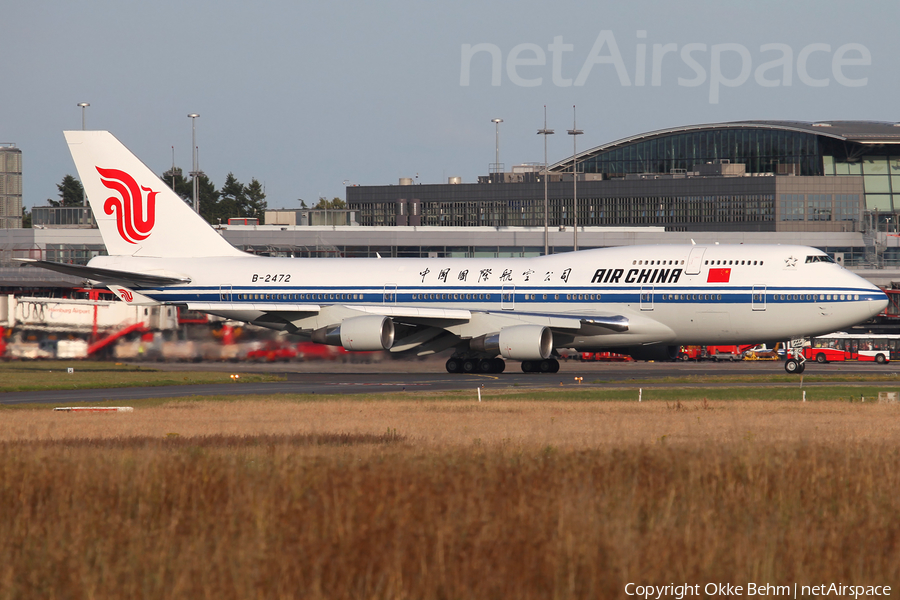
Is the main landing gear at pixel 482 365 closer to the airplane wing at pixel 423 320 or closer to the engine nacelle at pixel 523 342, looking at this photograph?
the airplane wing at pixel 423 320

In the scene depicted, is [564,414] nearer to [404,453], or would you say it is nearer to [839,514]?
[404,453]

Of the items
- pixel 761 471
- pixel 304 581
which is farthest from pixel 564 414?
pixel 304 581

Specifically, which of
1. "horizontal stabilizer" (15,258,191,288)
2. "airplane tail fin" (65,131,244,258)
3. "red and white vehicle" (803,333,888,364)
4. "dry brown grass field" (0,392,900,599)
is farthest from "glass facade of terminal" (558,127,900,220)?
"dry brown grass field" (0,392,900,599)

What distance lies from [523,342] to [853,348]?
59.3 metres

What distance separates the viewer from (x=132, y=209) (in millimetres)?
55000

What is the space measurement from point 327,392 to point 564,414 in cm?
1276

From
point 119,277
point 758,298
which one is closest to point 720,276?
point 758,298

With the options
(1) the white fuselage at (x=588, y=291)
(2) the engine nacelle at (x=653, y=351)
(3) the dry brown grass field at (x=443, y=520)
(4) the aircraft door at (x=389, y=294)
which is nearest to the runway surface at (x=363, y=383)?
(2) the engine nacelle at (x=653, y=351)

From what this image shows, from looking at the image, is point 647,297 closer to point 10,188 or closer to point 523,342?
point 523,342

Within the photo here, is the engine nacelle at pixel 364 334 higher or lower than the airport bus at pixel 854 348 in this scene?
higher

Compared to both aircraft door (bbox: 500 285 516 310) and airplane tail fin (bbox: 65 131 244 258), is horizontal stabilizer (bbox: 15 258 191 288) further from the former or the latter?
aircraft door (bbox: 500 285 516 310)

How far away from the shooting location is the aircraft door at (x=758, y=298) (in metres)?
46.4

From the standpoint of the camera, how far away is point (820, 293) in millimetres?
46219

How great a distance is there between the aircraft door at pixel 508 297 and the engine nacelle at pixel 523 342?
8.30 ft
